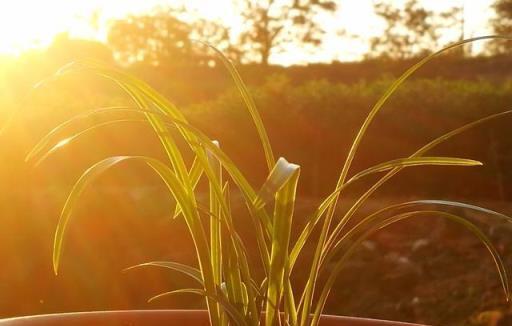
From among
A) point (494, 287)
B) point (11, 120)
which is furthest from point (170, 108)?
point (494, 287)

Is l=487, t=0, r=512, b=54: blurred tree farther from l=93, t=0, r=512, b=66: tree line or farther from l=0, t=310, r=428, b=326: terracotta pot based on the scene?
l=0, t=310, r=428, b=326: terracotta pot

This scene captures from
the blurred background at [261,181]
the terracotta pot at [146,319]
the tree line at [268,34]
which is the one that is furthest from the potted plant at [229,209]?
the tree line at [268,34]

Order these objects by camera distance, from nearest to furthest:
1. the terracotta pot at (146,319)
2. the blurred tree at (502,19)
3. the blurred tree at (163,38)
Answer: the terracotta pot at (146,319) → the blurred tree at (502,19) → the blurred tree at (163,38)

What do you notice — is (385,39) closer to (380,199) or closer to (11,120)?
(380,199)

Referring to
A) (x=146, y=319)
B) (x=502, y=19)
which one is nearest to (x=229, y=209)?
(x=146, y=319)

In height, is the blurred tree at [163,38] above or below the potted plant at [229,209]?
above

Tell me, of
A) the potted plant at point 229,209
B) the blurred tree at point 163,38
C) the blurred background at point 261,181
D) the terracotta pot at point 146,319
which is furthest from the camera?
the blurred tree at point 163,38

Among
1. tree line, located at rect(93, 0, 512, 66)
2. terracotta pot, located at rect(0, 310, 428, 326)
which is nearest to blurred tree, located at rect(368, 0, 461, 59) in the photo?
tree line, located at rect(93, 0, 512, 66)

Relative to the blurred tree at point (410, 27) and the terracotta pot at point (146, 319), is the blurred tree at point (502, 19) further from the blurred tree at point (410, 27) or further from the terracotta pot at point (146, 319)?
the terracotta pot at point (146, 319)
